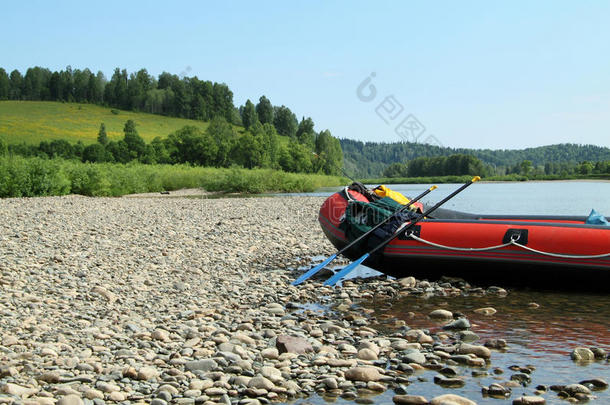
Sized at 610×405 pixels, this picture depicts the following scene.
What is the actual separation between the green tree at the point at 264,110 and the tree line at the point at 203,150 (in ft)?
91.1

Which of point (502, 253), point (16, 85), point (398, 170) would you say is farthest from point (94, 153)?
point (502, 253)

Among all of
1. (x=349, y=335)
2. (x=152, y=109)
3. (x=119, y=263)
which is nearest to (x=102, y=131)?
(x=152, y=109)

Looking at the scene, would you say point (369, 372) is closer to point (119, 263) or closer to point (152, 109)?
point (119, 263)

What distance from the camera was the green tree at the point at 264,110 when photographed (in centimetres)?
9876

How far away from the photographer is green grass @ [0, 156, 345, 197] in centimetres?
2289

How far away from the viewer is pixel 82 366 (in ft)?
13.7

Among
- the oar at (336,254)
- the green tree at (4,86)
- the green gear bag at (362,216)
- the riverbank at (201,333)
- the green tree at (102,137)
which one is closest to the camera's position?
the riverbank at (201,333)

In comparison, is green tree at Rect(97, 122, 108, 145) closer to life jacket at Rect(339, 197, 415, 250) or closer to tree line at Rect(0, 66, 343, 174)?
tree line at Rect(0, 66, 343, 174)

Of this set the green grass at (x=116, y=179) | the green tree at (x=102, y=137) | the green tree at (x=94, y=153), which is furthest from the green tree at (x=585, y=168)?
the green tree at (x=102, y=137)

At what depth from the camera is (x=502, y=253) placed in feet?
24.9

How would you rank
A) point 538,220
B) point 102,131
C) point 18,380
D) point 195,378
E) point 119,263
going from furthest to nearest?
point 102,131, point 538,220, point 119,263, point 195,378, point 18,380

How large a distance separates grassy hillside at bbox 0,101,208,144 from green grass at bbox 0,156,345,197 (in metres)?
30.9

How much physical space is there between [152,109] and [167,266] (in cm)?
8244

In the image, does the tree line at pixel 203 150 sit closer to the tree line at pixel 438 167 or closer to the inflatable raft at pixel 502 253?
the tree line at pixel 438 167
